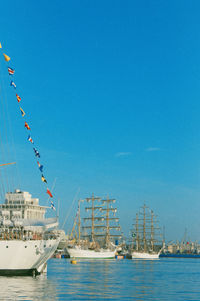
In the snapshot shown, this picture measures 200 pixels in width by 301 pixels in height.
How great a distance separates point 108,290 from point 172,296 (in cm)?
653

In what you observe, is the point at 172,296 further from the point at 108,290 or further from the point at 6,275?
the point at 6,275

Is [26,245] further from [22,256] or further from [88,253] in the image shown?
[88,253]

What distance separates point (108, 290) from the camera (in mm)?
47312

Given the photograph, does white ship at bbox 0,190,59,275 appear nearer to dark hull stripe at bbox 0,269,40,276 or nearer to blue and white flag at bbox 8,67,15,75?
dark hull stripe at bbox 0,269,40,276

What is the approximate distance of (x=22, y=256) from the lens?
59219mm

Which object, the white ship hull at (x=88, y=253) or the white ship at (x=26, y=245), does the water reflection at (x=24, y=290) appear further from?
the white ship hull at (x=88, y=253)

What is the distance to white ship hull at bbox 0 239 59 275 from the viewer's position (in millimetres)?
57656

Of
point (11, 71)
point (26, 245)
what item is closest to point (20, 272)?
point (26, 245)


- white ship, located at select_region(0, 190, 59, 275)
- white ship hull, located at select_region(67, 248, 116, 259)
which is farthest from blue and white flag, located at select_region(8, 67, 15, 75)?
white ship hull, located at select_region(67, 248, 116, 259)

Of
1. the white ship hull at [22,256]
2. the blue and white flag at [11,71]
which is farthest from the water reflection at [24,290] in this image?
the blue and white flag at [11,71]

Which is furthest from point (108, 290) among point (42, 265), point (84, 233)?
point (84, 233)

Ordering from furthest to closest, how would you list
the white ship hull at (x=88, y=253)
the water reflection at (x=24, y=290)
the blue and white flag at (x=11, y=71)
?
the white ship hull at (x=88, y=253), the blue and white flag at (x=11, y=71), the water reflection at (x=24, y=290)

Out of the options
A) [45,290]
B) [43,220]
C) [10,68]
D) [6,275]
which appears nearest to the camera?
[45,290]

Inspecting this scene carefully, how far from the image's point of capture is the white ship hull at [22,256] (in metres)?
57.7
